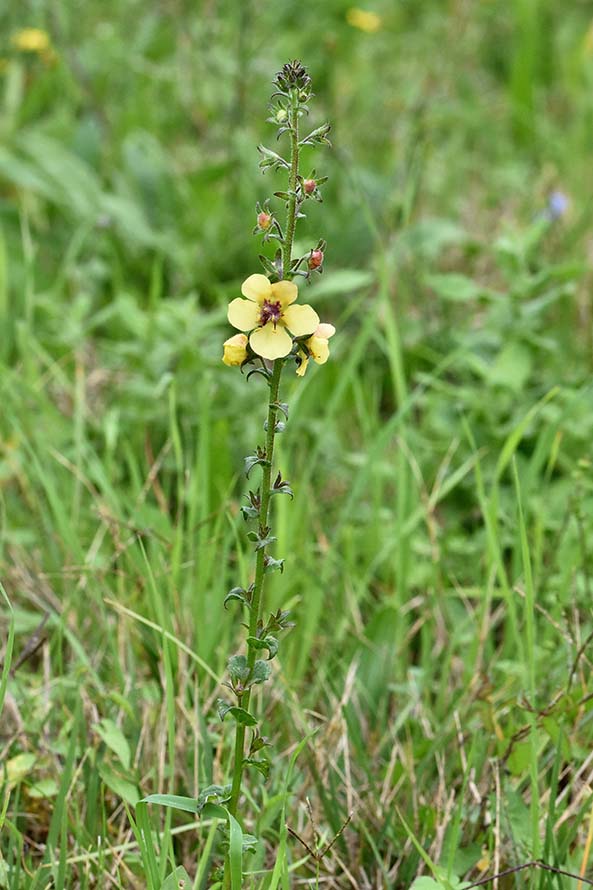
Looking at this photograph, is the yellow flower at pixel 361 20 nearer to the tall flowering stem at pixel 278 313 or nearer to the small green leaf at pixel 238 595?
the tall flowering stem at pixel 278 313

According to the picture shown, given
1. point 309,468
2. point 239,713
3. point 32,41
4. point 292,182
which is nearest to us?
point 292,182

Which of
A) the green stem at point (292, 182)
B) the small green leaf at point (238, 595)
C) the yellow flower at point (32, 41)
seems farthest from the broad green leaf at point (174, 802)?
the yellow flower at point (32, 41)

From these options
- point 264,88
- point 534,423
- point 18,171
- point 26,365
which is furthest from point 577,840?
point 264,88

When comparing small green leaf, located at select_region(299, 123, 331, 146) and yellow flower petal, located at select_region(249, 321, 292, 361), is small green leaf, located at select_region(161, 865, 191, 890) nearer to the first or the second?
yellow flower petal, located at select_region(249, 321, 292, 361)

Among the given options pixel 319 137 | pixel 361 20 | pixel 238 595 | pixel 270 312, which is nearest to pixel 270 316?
pixel 270 312

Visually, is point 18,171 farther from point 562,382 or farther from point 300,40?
point 562,382

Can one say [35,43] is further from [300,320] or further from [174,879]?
[174,879]
